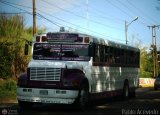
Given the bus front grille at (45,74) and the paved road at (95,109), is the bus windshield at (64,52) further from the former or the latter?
the paved road at (95,109)

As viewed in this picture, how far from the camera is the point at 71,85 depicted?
1648cm

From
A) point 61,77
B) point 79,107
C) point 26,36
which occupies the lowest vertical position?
point 79,107

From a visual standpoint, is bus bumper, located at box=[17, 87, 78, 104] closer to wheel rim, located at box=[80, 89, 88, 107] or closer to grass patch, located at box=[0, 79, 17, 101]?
wheel rim, located at box=[80, 89, 88, 107]

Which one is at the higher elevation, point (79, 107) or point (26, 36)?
point (26, 36)

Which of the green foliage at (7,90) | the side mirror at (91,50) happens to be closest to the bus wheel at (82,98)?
the side mirror at (91,50)

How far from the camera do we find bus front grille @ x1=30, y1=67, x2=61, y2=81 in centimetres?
1678

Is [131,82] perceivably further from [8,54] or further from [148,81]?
[148,81]

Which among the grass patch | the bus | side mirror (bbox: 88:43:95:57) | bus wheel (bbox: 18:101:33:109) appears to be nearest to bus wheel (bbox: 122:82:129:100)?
the bus

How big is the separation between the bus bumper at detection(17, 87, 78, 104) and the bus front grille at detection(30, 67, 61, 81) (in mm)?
438

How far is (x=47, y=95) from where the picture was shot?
1664 centimetres

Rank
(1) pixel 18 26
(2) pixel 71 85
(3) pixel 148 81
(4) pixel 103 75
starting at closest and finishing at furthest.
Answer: (2) pixel 71 85 → (4) pixel 103 75 → (1) pixel 18 26 → (3) pixel 148 81

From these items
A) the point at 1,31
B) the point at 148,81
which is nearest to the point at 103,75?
the point at 1,31

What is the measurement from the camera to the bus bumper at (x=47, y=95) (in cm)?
1648

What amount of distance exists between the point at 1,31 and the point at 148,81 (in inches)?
1188
